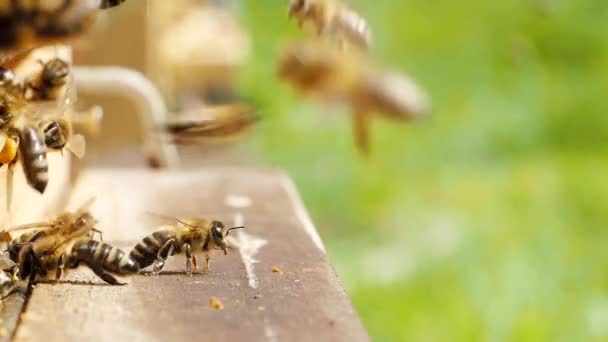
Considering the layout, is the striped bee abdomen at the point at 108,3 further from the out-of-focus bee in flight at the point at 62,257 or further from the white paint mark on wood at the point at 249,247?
the white paint mark on wood at the point at 249,247

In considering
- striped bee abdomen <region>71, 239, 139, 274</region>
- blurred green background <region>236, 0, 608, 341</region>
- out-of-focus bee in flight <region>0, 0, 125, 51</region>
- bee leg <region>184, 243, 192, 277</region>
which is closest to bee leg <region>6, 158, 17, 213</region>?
striped bee abdomen <region>71, 239, 139, 274</region>

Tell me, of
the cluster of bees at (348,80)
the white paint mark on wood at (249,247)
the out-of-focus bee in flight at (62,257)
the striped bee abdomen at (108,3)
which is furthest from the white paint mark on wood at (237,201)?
the cluster of bees at (348,80)

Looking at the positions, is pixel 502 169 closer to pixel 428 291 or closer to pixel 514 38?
pixel 514 38

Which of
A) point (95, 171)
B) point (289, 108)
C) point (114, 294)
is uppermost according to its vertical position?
point (114, 294)

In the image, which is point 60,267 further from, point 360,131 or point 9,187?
point 360,131

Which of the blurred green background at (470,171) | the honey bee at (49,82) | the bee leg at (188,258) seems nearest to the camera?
the bee leg at (188,258)

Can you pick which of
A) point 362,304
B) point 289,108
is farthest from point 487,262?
point 289,108

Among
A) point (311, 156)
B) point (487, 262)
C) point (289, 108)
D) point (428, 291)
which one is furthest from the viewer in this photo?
point (289, 108)
